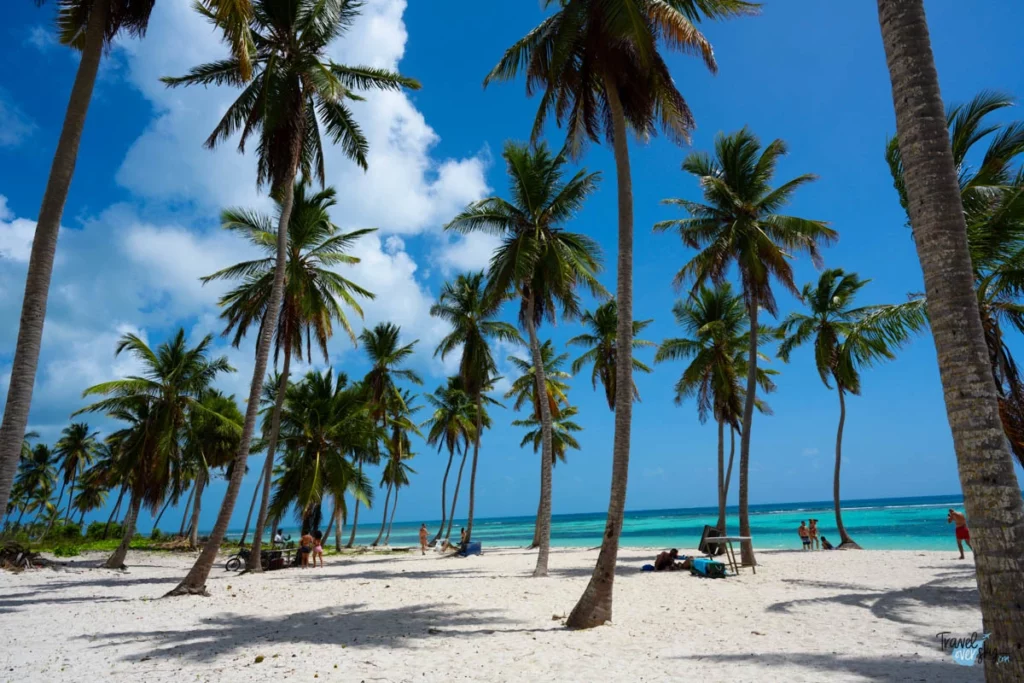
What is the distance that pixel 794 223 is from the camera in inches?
685

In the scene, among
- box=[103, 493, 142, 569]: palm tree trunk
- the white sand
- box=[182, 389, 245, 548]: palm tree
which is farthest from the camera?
box=[182, 389, 245, 548]: palm tree

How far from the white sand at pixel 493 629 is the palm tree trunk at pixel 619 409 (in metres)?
0.47

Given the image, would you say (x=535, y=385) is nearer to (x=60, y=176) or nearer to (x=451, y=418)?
(x=451, y=418)

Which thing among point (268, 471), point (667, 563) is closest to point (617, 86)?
point (667, 563)

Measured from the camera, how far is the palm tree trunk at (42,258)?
678 cm

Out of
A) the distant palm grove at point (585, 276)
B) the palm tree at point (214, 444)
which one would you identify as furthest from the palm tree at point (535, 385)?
the palm tree at point (214, 444)

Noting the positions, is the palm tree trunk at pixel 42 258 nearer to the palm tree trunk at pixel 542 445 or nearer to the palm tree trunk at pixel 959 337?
the palm tree trunk at pixel 959 337

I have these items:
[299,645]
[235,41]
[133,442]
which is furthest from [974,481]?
[133,442]

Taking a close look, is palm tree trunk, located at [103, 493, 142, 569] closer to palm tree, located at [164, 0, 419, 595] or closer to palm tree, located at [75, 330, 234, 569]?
palm tree, located at [75, 330, 234, 569]

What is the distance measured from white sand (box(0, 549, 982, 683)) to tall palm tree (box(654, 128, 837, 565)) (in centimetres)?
596

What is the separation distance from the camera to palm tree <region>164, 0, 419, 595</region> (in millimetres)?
13500

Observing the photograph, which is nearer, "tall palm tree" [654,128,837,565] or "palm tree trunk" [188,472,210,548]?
"tall palm tree" [654,128,837,565]

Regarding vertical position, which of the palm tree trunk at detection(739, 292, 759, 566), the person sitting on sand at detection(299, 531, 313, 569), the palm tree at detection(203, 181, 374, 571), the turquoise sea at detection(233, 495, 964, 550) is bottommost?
the turquoise sea at detection(233, 495, 964, 550)

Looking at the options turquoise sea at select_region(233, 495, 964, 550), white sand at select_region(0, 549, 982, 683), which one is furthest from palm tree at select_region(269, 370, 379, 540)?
turquoise sea at select_region(233, 495, 964, 550)
